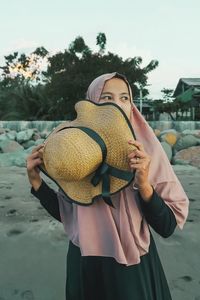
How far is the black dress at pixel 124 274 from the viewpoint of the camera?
1181 millimetres

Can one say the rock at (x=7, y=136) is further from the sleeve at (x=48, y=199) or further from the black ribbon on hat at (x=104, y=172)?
the black ribbon on hat at (x=104, y=172)

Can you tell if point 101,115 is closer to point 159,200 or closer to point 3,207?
point 159,200

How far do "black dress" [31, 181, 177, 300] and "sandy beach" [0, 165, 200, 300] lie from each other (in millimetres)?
1126

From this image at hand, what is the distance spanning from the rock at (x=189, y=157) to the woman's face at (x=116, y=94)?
7271 millimetres

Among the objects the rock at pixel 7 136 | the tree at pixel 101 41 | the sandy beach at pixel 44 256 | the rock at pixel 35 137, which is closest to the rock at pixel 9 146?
the rock at pixel 7 136

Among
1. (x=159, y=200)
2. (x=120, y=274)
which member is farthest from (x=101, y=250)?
(x=159, y=200)

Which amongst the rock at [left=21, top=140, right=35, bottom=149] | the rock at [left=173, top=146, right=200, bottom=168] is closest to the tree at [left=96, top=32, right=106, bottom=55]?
the rock at [left=21, top=140, right=35, bottom=149]

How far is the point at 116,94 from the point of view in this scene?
4.07 feet

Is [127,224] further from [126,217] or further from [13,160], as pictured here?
[13,160]

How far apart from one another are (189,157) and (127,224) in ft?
26.0

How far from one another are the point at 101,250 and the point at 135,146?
38 cm

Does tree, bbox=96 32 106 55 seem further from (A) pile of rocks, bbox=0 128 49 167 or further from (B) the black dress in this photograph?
(B) the black dress

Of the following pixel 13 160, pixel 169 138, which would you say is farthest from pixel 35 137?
pixel 169 138

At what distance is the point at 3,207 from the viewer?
4.45 meters
